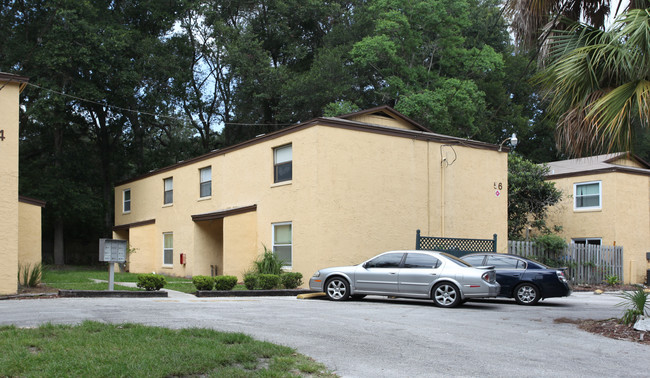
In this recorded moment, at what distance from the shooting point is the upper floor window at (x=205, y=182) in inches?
1046

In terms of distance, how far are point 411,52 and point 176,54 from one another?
625 inches

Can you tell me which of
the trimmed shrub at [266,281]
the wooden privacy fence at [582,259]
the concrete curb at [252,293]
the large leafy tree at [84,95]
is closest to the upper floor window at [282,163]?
the trimmed shrub at [266,281]

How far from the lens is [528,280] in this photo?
16312 mm

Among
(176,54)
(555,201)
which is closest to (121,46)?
(176,54)

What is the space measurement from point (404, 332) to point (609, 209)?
70.0 feet

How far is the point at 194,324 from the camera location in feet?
32.4

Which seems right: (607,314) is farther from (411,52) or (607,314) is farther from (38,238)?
(411,52)

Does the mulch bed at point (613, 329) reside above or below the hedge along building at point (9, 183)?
below

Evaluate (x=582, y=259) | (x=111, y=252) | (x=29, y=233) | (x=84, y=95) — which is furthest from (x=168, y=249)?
(x=582, y=259)

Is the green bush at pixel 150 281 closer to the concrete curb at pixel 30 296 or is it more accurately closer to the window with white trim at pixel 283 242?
the concrete curb at pixel 30 296

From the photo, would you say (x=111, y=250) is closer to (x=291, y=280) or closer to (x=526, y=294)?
(x=291, y=280)

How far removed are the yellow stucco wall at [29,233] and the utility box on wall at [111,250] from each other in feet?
28.0

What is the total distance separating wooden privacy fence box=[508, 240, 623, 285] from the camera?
23875 millimetres

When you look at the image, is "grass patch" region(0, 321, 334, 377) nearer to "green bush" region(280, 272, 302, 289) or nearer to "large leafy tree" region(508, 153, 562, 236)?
"green bush" region(280, 272, 302, 289)
